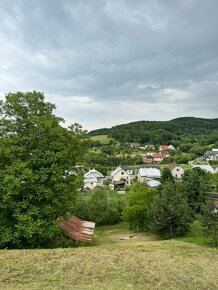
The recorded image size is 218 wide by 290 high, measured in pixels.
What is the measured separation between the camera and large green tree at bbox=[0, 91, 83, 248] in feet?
37.8

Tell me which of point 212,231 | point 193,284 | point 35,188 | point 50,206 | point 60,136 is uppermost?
point 60,136

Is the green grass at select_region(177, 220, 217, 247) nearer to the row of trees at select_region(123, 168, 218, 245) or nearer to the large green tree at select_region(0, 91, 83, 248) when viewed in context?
the row of trees at select_region(123, 168, 218, 245)

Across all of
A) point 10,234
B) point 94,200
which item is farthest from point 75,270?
A: point 94,200

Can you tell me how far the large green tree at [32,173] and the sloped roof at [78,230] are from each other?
234 cm

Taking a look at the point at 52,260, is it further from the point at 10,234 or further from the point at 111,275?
the point at 10,234

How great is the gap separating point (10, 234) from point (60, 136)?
4440 millimetres

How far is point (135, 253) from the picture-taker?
9.55 m

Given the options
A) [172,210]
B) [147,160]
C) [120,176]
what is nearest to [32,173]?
[172,210]

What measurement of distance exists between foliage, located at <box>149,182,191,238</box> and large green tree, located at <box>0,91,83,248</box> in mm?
10938

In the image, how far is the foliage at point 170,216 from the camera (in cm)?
2246

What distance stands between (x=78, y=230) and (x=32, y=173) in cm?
579

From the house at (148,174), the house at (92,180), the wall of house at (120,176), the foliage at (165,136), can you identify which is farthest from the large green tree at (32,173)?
the foliage at (165,136)

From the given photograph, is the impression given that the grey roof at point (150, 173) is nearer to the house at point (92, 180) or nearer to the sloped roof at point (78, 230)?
the house at point (92, 180)

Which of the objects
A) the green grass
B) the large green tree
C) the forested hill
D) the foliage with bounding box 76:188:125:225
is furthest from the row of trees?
the forested hill
